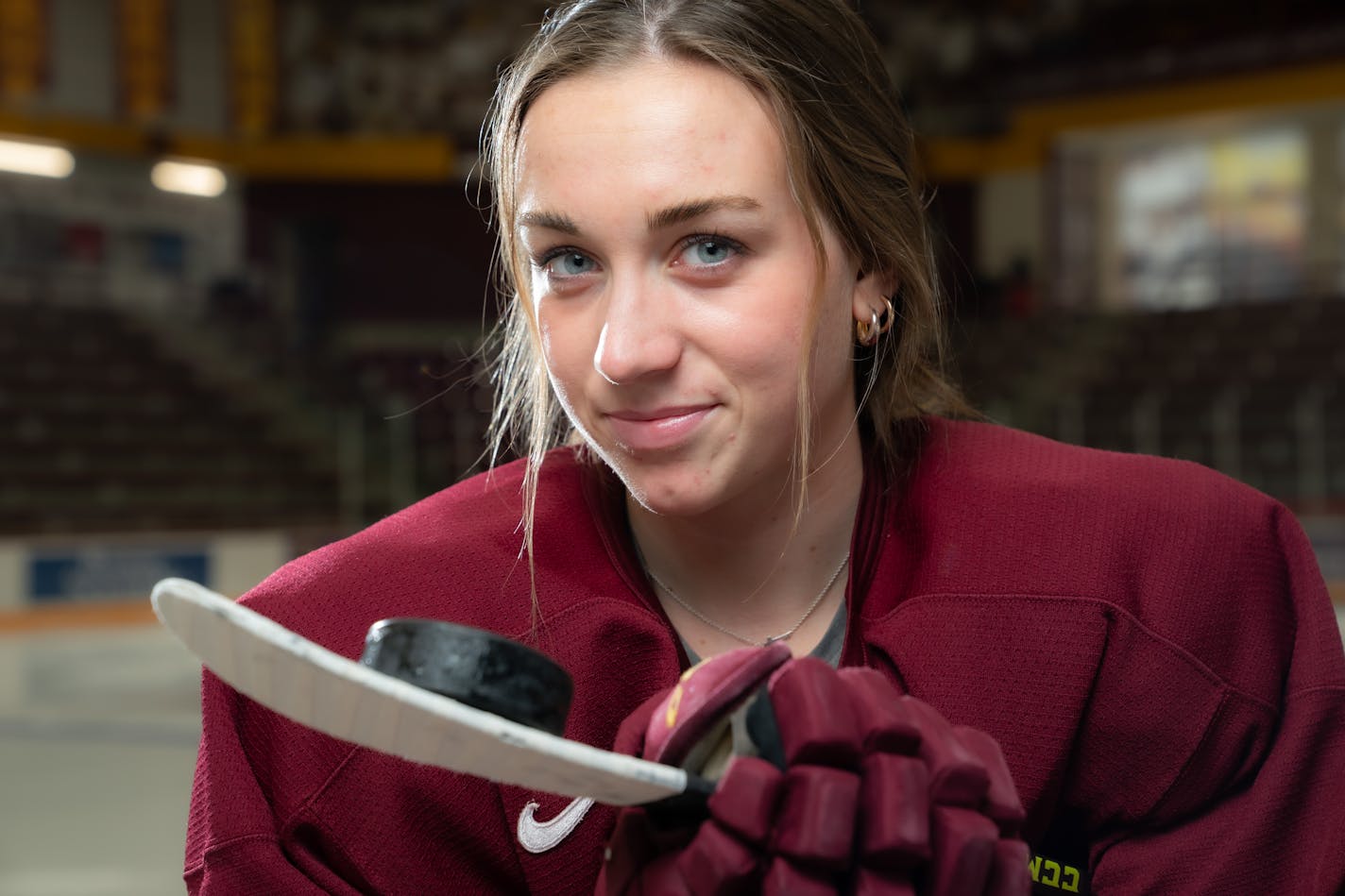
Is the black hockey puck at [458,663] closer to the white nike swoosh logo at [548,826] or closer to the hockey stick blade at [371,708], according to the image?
the hockey stick blade at [371,708]

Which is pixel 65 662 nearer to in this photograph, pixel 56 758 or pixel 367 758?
pixel 56 758

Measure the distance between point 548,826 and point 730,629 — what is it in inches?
9.6

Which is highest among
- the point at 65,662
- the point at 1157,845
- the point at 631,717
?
the point at 631,717

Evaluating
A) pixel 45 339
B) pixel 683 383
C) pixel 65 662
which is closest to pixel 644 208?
pixel 683 383

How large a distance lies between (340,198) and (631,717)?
13.7 metres

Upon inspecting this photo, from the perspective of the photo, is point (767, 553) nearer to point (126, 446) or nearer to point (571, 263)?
point (571, 263)

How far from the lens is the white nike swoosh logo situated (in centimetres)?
91

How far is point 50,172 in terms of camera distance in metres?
12.3

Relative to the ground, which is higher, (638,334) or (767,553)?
(638,334)

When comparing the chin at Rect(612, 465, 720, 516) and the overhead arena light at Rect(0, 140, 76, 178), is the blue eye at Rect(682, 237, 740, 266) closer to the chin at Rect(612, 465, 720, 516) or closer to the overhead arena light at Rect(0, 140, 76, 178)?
the chin at Rect(612, 465, 720, 516)

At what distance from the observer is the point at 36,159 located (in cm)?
1227

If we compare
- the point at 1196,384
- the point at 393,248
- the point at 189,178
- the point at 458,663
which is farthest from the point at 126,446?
the point at 458,663

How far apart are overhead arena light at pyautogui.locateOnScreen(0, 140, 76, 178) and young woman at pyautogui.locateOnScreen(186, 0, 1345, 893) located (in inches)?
489

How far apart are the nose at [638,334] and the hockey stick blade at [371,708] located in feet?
0.95
